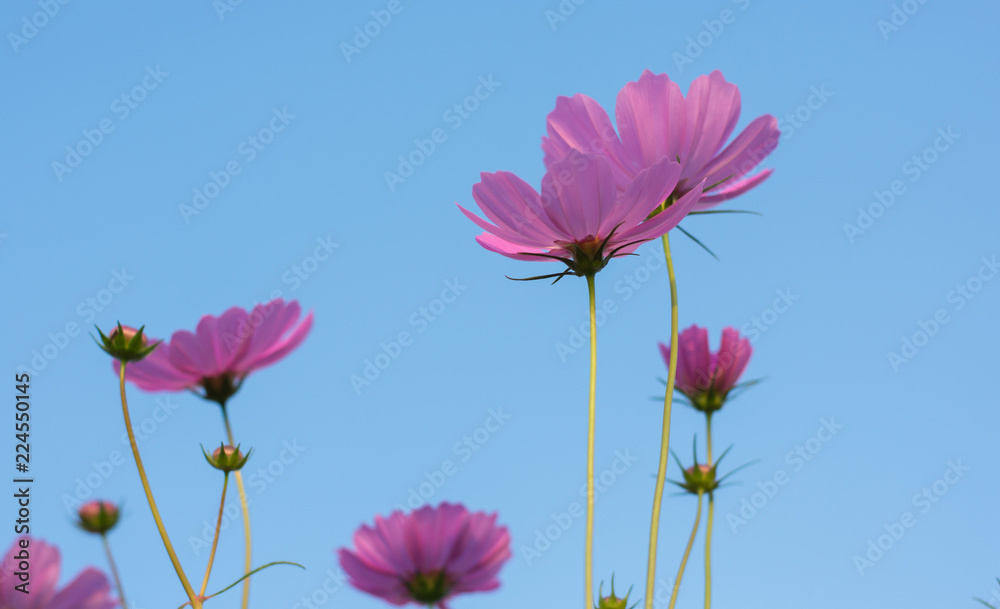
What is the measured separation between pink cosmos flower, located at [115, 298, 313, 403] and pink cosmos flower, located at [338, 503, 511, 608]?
370 millimetres

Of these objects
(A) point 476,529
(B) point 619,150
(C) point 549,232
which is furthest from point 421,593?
(B) point 619,150

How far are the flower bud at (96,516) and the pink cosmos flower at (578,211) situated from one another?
1.38 m

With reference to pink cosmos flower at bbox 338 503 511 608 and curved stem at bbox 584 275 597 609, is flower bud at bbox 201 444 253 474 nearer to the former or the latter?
pink cosmos flower at bbox 338 503 511 608

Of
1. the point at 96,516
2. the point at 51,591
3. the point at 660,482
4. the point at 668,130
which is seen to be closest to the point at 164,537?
the point at 51,591

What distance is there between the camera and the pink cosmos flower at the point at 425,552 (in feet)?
2.76

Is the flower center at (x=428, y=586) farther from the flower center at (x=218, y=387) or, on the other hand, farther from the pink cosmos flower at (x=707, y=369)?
the pink cosmos flower at (x=707, y=369)

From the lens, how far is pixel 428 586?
85cm

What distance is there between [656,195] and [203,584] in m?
0.63

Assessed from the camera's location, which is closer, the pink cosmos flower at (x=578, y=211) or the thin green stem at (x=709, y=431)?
the pink cosmos flower at (x=578, y=211)

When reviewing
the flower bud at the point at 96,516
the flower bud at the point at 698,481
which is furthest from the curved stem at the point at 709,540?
the flower bud at the point at 96,516

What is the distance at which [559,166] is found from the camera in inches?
38.2

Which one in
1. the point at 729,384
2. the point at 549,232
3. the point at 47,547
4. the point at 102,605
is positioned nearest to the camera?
the point at 102,605

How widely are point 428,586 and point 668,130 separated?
2.12 ft

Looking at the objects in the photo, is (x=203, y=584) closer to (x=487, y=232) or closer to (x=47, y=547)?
(x=47, y=547)
